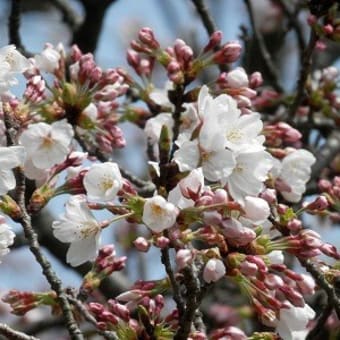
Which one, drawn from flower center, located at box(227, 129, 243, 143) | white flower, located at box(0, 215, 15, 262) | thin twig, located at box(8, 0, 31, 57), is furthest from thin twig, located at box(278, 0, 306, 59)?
white flower, located at box(0, 215, 15, 262)

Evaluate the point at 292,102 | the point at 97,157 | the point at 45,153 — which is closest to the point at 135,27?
the point at 292,102

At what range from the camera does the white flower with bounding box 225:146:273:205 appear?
1.88m

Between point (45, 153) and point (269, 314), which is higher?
point (45, 153)

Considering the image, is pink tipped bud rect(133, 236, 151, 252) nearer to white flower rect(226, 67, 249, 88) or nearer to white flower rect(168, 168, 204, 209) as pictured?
white flower rect(168, 168, 204, 209)

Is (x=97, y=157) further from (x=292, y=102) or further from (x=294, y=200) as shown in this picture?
(x=292, y=102)

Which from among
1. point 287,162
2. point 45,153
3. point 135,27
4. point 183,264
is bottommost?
point 135,27

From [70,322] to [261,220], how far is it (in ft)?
1.73

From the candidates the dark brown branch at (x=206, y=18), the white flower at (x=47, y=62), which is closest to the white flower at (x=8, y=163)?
the white flower at (x=47, y=62)

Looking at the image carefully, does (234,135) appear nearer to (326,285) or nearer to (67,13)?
(326,285)

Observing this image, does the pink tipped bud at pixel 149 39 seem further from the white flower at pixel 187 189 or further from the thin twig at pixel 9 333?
the thin twig at pixel 9 333

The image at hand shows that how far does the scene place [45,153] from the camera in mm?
2041

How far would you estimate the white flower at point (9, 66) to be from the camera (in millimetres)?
1995

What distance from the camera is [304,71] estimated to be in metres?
3.17

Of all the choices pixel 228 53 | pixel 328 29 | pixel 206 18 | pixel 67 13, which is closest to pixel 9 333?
pixel 228 53
